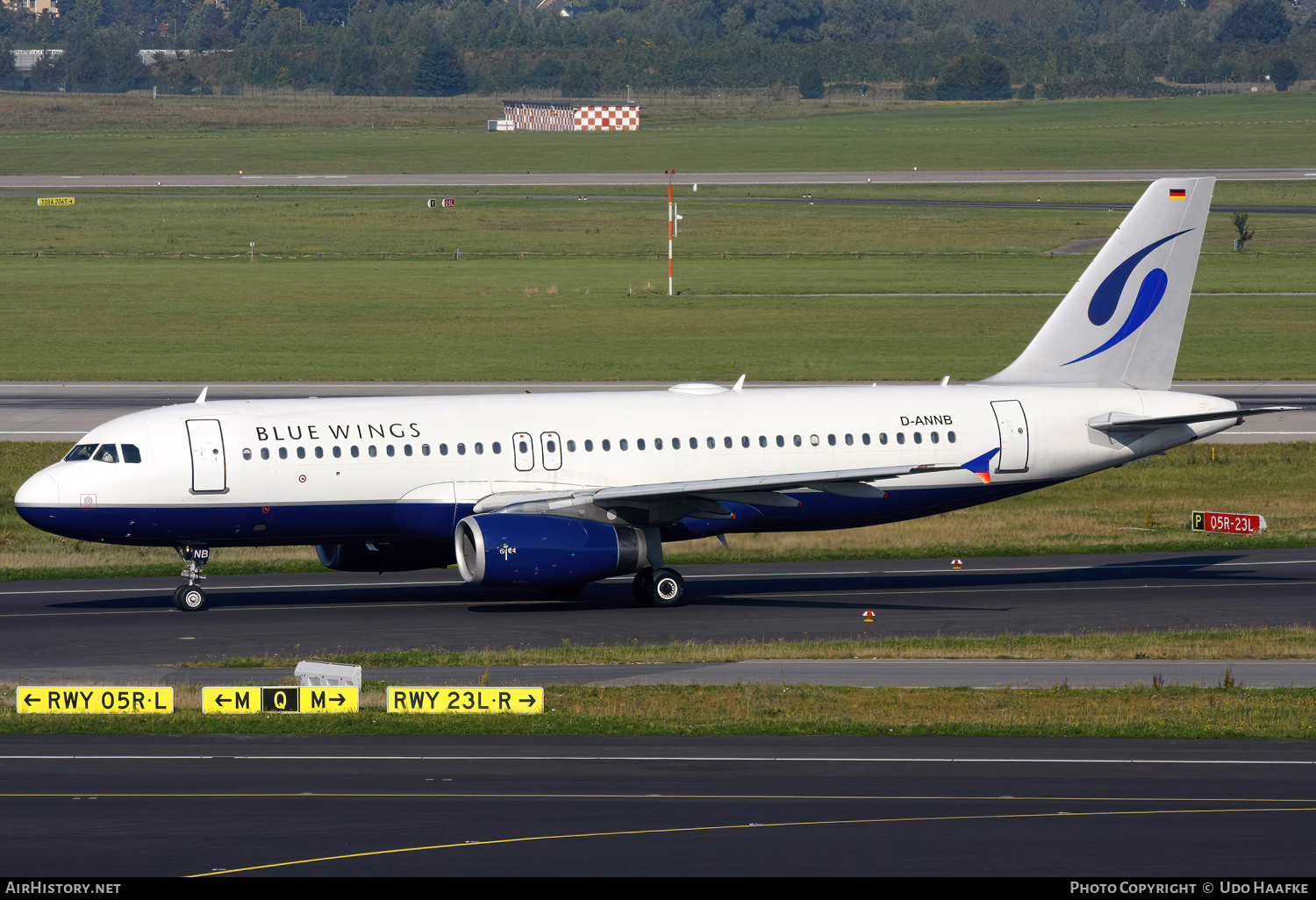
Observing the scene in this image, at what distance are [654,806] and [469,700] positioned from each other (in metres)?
6.90

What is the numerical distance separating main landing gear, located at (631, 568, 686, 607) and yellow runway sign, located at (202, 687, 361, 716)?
11807 mm

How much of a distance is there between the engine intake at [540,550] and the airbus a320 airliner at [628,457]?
0.05 metres

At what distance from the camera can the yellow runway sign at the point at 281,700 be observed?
28.2 metres

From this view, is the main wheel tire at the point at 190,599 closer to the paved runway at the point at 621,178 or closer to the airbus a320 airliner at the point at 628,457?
the airbus a320 airliner at the point at 628,457

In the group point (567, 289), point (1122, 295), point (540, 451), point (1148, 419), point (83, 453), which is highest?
point (1122, 295)

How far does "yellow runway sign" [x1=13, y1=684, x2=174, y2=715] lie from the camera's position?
28172 mm

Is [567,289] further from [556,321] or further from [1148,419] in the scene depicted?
[1148,419]

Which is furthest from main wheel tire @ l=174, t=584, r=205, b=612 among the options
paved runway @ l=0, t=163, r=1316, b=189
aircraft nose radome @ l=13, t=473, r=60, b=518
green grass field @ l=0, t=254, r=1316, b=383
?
paved runway @ l=0, t=163, r=1316, b=189

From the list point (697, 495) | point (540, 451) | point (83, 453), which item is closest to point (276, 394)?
point (83, 453)

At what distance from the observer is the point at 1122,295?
44.4m

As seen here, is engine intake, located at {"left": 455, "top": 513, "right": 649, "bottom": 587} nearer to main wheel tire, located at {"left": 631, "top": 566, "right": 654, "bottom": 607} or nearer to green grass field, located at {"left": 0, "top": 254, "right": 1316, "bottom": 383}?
main wheel tire, located at {"left": 631, "top": 566, "right": 654, "bottom": 607}

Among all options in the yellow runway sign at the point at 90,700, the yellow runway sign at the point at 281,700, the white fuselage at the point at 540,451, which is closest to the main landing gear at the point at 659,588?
the white fuselage at the point at 540,451

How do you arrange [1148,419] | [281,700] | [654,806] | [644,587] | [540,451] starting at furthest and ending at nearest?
[1148,419] → [540,451] → [644,587] → [281,700] → [654,806]

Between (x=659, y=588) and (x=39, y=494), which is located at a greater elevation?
(x=39, y=494)
